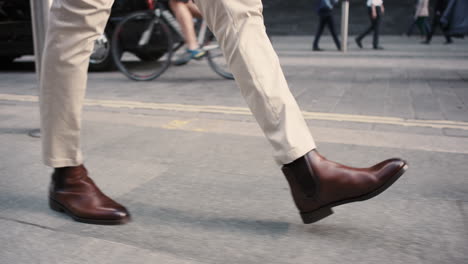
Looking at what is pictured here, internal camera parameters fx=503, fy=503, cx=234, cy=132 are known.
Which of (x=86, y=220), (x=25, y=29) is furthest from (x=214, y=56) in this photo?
(x=86, y=220)

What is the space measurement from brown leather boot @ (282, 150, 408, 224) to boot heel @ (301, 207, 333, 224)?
15 millimetres

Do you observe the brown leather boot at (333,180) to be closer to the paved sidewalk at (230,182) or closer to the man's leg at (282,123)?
the man's leg at (282,123)

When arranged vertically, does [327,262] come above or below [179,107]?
above

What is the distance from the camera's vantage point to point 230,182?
2.36 m

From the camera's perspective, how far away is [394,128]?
3.44 m

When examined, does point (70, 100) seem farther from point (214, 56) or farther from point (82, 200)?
point (214, 56)

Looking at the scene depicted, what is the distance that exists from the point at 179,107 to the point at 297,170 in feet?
9.00

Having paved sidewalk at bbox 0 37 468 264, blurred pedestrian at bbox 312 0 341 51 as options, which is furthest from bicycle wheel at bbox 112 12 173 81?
blurred pedestrian at bbox 312 0 341 51

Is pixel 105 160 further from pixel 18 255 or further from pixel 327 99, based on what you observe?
pixel 327 99

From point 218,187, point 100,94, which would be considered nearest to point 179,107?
point 100,94

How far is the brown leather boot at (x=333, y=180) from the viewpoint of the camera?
1.69 meters

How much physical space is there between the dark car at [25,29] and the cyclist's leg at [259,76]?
5.60 m

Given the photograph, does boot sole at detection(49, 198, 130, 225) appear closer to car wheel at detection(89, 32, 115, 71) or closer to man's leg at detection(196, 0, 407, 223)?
man's leg at detection(196, 0, 407, 223)

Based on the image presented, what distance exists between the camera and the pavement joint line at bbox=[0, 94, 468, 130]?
356cm
